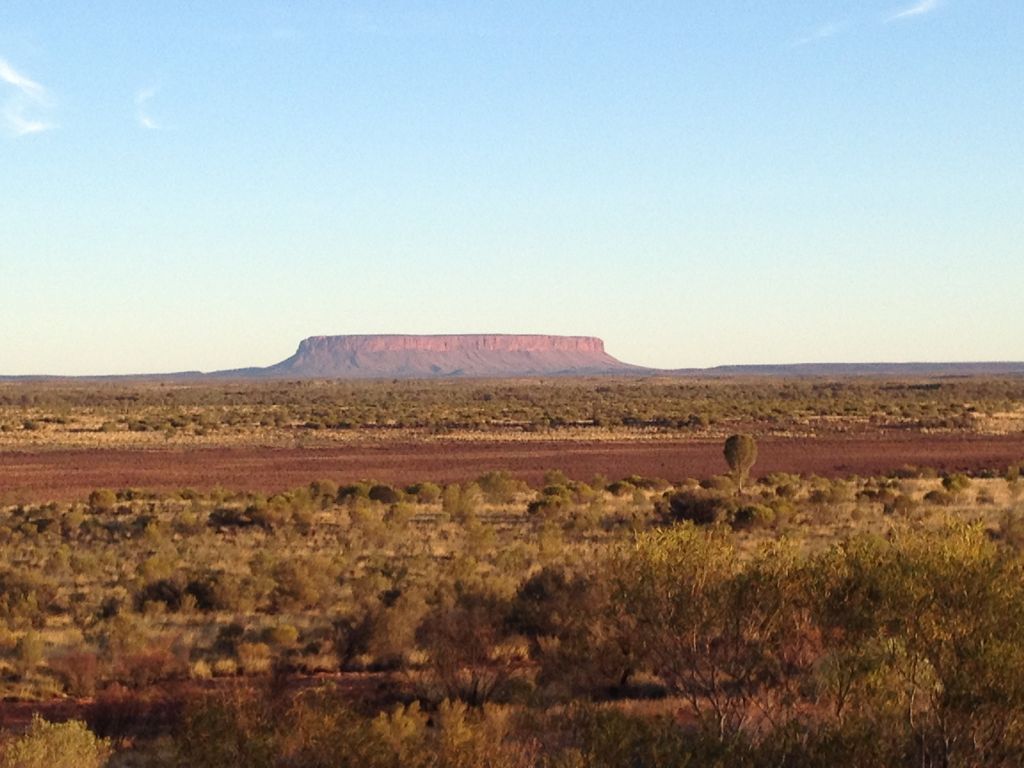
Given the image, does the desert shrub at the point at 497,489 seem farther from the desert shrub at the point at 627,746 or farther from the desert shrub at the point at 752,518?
the desert shrub at the point at 627,746

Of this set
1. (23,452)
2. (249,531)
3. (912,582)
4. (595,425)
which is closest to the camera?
(912,582)

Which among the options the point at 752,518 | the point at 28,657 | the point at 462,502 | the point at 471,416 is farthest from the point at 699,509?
the point at 471,416

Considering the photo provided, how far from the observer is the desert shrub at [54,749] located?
1041cm

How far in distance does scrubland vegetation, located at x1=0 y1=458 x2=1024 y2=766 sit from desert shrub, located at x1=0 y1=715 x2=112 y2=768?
4 centimetres

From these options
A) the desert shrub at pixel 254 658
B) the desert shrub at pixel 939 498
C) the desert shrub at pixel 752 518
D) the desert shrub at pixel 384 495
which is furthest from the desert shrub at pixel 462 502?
the desert shrub at pixel 939 498

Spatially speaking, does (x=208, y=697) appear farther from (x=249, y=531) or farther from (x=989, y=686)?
(x=249, y=531)

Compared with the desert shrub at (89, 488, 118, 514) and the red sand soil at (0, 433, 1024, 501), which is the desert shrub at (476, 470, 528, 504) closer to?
the red sand soil at (0, 433, 1024, 501)

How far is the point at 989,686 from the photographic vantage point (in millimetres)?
9000

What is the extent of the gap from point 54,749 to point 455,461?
40878 mm

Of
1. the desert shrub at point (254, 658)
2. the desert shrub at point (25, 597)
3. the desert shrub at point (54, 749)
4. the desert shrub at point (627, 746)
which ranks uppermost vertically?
the desert shrub at point (627, 746)

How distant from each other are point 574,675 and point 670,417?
209ft

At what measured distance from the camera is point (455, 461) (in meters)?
51.4

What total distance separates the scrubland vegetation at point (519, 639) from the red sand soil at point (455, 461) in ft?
45.8

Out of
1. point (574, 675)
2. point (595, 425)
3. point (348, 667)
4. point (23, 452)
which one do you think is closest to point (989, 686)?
point (574, 675)
